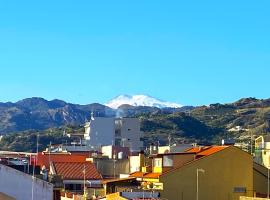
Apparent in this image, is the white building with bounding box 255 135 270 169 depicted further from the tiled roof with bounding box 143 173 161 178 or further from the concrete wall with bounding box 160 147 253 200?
the tiled roof with bounding box 143 173 161 178

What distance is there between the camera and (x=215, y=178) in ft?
210

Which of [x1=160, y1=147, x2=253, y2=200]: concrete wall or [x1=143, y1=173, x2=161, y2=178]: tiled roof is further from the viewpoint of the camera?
[x1=143, y1=173, x2=161, y2=178]: tiled roof

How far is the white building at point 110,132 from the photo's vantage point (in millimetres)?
162125

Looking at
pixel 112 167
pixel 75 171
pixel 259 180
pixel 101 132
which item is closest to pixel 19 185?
pixel 259 180

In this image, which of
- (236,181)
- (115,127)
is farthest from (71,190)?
(115,127)

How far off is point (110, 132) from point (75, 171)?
8600 cm

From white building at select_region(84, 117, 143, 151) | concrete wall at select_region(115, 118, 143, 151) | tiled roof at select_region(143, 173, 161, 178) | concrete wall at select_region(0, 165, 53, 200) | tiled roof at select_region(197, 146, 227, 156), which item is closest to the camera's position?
concrete wall at select_region(0, 165, 53, 200)

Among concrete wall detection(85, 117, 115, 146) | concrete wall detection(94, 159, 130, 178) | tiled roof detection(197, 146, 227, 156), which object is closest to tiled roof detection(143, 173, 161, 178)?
tiled roof detection(197, 146, 227, 156)

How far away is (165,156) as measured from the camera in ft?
219

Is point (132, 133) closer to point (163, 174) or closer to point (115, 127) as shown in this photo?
point (115, 127)

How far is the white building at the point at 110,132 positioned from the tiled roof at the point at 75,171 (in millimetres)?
77600

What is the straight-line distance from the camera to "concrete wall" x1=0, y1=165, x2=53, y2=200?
3872 cm

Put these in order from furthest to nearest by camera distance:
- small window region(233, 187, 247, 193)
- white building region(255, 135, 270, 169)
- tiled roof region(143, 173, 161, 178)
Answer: white building region(255, 135, 270, 169), small window region(233, 187, 247, 193), tiled roof region(143, 173, 161, 178)

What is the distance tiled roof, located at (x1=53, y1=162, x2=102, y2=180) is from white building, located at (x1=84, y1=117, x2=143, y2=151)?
3055 inches
